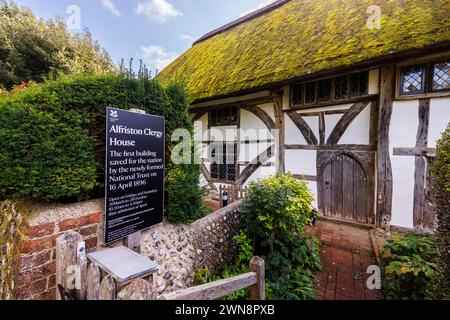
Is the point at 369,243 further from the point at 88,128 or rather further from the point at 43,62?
the point at 43,62

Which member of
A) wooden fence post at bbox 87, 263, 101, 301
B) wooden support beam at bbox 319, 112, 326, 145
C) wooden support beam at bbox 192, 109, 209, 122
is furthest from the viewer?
wooden support beam at bbox 192, 109, 209, 122

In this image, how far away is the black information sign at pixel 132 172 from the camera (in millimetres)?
1943

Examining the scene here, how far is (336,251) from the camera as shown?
387cm

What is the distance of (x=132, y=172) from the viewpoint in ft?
7.05

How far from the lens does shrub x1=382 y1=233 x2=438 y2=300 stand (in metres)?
2.27

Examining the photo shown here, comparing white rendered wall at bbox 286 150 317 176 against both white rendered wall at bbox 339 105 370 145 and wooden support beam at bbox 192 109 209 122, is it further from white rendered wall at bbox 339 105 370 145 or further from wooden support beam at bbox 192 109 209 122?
wooden support beam at bbox 192 109 209 122

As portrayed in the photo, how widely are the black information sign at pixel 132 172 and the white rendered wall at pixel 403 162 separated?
5084mm

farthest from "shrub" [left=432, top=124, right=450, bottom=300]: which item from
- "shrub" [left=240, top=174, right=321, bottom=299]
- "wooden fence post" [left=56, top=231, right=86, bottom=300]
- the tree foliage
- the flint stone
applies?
the tree foliage

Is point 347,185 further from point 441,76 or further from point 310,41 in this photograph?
point 310,41

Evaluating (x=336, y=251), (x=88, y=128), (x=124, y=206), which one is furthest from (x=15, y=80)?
(x=336, y=251)

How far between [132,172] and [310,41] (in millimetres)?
6078

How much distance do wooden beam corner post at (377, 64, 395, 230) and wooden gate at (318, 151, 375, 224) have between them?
0.71ft

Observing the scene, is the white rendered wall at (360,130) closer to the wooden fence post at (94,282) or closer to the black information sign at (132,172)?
the black information sign at (132,172)

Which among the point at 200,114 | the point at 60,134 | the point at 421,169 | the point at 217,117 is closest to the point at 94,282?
the point at 60,134
